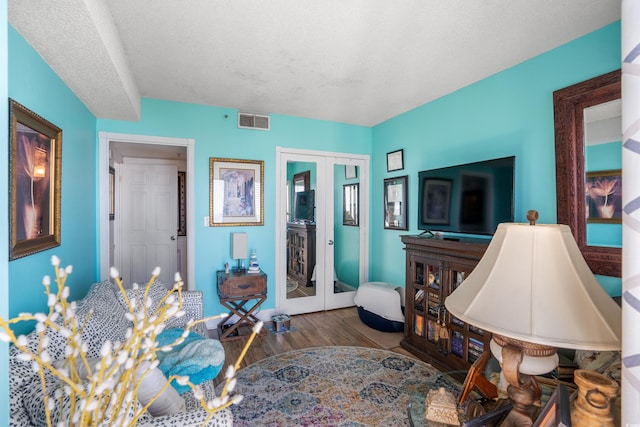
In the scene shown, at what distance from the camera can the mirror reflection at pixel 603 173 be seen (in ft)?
6.12

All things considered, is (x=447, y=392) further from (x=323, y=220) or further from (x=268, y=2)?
(x=323, y=220)

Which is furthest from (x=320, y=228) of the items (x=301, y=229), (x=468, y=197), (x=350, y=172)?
(x=468, y=197)

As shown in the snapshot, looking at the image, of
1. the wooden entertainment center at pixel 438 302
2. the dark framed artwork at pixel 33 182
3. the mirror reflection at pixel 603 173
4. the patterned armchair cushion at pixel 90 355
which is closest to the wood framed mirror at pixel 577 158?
the mirror reflection at pixel 603 173

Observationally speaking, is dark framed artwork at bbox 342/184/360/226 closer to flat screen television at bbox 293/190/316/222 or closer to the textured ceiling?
flat screen television at bbox 293/190/316/222

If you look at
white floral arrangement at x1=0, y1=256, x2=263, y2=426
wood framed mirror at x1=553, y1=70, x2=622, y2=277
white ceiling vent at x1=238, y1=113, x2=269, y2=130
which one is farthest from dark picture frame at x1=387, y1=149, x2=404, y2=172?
white floral arrangement at x1=0, y1=256, x2=263, y2=426

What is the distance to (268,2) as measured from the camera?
178 centimetres

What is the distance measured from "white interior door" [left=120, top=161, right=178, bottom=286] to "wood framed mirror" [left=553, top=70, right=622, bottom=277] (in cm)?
483

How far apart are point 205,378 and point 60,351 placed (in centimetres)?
66

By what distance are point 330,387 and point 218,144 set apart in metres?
2.69

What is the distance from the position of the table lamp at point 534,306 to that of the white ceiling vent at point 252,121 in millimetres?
3142

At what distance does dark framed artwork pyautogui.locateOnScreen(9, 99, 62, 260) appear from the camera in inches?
59.3

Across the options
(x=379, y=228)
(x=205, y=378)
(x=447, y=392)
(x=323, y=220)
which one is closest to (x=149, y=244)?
(x=323, y=220)

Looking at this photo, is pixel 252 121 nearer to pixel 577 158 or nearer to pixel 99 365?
pixel 577 158

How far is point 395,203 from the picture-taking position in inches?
153
